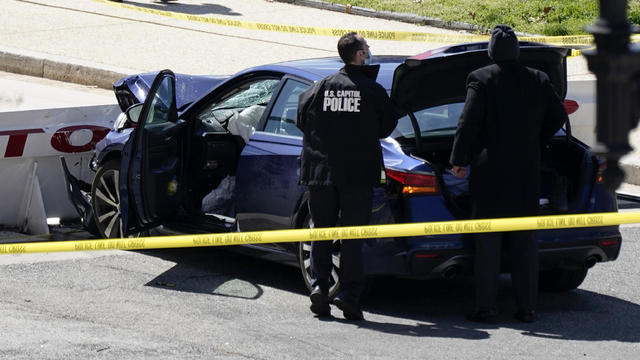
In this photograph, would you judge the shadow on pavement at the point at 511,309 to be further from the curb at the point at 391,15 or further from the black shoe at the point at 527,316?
the curb at the point at 391,15

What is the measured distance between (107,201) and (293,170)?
6.51 feet

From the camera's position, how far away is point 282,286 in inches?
291

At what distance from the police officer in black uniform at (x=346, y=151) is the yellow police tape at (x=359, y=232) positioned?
27 cm

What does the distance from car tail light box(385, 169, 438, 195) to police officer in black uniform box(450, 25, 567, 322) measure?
0.61 ft

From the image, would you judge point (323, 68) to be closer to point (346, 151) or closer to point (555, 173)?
point (346, 151)

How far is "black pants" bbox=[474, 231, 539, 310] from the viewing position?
6.46 m

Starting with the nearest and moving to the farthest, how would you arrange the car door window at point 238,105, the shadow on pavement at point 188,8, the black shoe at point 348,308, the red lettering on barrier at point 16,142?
the black shoe at point 348,308, the car door window at point 238,105, the red lettering on barrier at point 16,142, the shadow on pavement at point 188,8

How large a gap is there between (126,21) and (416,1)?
4725mm

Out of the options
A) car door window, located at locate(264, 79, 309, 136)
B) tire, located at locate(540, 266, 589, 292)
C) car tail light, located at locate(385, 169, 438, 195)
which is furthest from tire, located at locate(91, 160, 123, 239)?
tire, located at locate(540, 266, 589, 292)

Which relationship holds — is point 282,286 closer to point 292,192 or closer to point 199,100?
point 292,192

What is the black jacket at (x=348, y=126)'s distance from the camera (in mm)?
6402

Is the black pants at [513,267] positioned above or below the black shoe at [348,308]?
above

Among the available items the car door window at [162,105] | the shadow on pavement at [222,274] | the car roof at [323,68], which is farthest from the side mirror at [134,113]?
the shadow on pavement at [222,274]

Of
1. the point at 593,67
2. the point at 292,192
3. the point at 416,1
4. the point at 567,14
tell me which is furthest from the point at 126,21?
the point at 593,67
